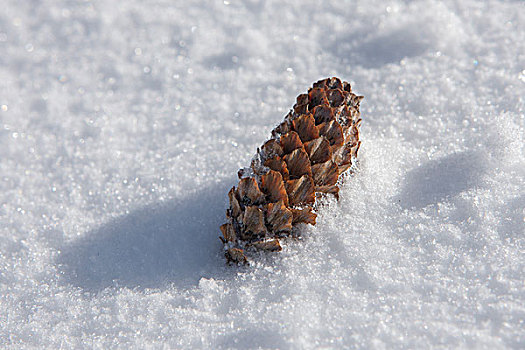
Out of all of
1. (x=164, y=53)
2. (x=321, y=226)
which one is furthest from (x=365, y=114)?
(x=164, y=53)

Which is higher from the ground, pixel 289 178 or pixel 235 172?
pixel 235 172

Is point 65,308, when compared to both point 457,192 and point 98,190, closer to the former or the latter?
point 98,190

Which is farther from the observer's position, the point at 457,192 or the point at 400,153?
the point at 400,153

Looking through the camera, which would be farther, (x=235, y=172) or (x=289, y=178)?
(x=235, y=172)
